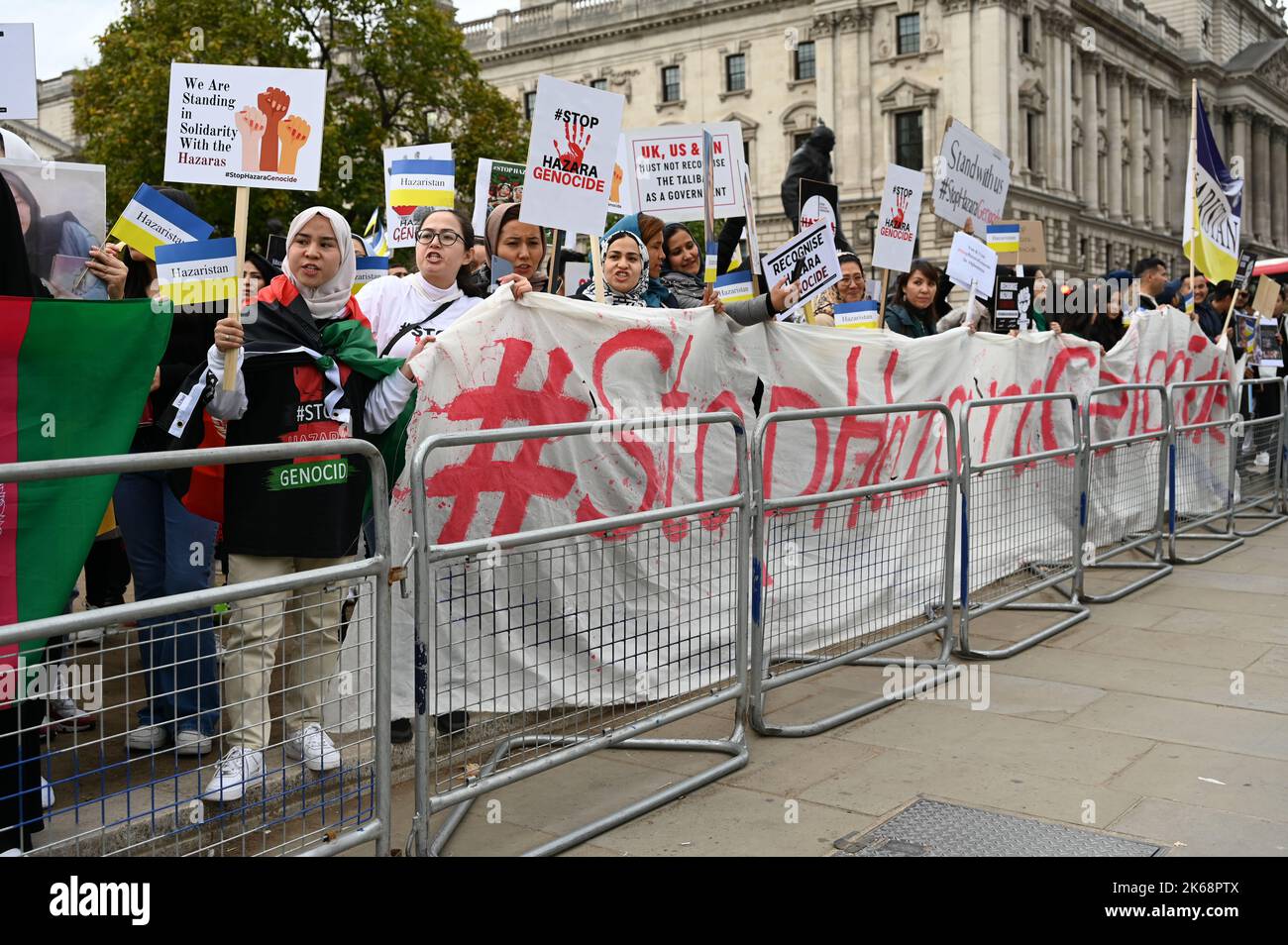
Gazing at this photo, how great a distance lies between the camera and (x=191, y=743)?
3234mm

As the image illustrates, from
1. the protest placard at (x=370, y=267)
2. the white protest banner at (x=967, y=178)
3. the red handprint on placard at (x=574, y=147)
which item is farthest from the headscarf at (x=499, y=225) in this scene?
the white protest banner at (x=967, y=178)

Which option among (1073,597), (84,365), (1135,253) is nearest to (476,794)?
(84,365)

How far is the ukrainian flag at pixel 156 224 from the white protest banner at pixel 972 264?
4859 mm

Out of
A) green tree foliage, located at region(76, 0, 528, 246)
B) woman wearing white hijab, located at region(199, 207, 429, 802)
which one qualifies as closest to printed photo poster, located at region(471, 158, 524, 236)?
woman wearing white hijab, located at region(199, 207, 429, 802)

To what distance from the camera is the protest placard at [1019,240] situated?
9625mm

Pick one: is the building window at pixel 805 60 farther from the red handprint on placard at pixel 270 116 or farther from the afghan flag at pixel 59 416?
the afghan flag at pixel 59 416

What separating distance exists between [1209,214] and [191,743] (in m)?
9.74

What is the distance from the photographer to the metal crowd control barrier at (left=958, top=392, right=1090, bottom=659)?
628cm

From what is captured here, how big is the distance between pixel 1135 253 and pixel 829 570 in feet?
230

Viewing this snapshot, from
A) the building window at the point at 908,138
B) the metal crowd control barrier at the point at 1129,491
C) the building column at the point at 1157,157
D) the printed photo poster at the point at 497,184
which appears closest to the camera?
the metal crowd control barrier at the point at 1129,491

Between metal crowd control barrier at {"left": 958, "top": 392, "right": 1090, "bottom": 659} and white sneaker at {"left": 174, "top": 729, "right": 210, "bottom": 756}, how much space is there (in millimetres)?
3904

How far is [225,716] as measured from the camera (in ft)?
12.5

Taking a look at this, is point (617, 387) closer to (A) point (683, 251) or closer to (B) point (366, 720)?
(A) point (683, 251)

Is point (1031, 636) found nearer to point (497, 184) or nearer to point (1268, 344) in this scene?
point (497, 184)
